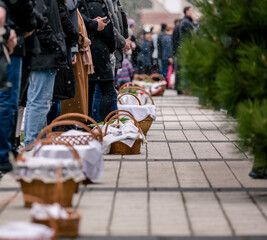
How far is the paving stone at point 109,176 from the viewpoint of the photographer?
5715mm

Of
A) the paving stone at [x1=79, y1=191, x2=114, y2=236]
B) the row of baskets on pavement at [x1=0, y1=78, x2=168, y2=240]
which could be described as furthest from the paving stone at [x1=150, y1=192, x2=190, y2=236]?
the row of baskets on pavement at [x1=0, y1=78, x2=168, y2=240]

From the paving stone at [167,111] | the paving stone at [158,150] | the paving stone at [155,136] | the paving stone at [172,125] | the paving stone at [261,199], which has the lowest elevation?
the paving stone at [167,111]

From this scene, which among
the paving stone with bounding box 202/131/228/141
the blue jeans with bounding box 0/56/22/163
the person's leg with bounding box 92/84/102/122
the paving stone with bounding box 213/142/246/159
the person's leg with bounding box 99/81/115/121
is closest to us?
the blue jeans with bounding box 0/56/22/163

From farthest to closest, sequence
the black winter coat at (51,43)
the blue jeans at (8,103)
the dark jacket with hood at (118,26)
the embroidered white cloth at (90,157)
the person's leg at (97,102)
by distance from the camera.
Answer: the dark jacket with hood at (118,26) < the person's leg at (97,102) < the black winter coat at (51,43) < the blue jeans at (8,103) < the embroidered white cloth at (90,157)

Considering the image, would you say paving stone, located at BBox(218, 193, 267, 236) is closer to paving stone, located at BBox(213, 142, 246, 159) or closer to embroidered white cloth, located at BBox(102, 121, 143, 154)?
paving stone, located at BBox(213, 142, 246, 159)

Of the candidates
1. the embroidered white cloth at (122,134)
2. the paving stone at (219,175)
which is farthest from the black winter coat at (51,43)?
the paving stone at (219,175)

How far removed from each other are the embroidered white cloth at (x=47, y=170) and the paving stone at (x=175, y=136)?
443 cm

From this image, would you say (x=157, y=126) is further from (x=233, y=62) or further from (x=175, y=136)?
(x=233, y=62)

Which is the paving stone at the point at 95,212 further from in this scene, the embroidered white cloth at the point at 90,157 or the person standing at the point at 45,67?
the person standing at the point at 45,67

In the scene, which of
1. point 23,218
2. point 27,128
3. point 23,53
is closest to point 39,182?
point 23,218

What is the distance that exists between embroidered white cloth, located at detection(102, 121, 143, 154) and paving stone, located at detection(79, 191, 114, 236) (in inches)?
80.2

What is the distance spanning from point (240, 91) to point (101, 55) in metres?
4.00

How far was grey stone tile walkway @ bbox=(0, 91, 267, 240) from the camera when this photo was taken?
425 centimetres

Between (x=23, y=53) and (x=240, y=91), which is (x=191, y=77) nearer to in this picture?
(x=240, y=91)
